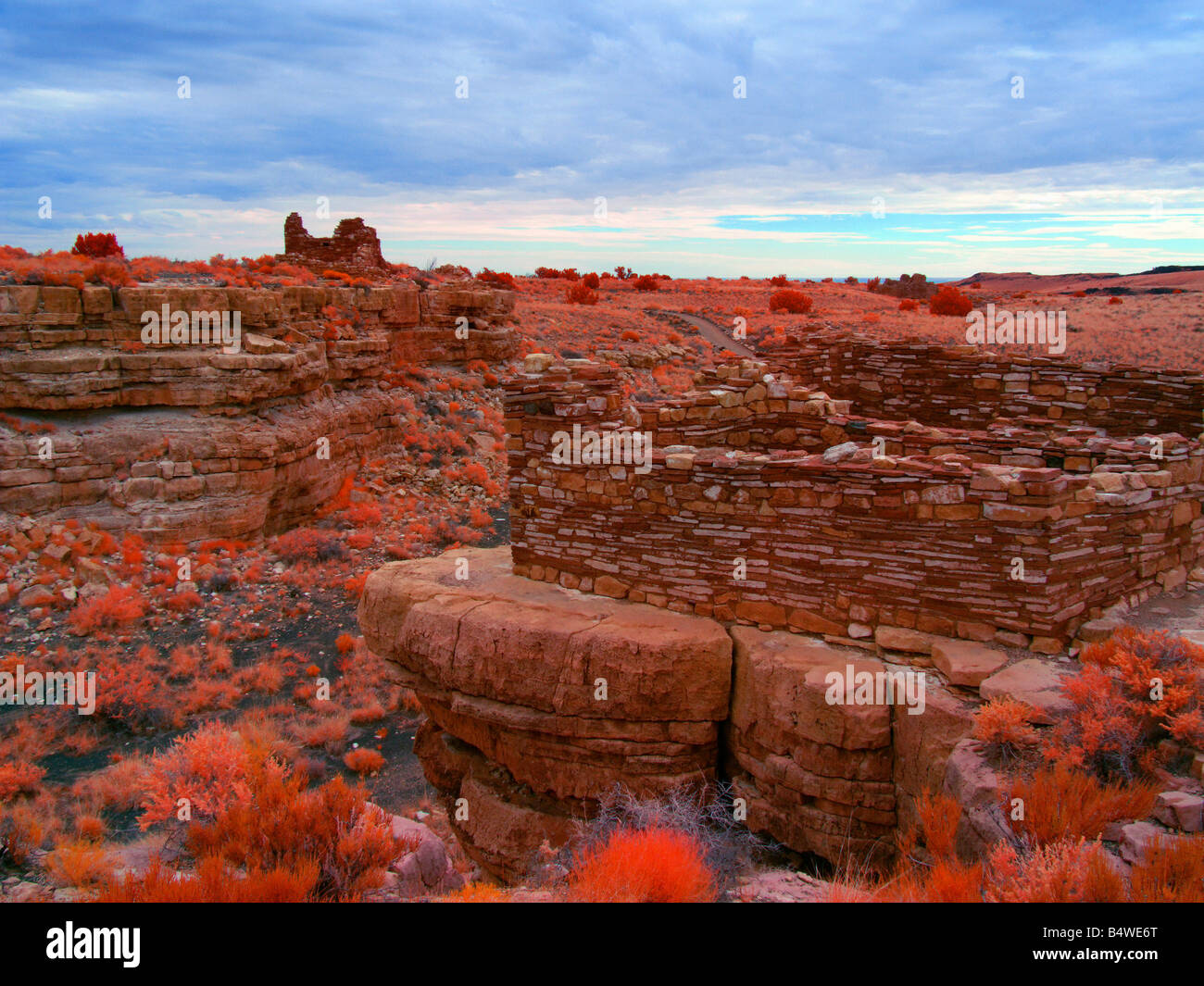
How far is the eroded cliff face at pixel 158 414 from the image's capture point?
41.2ft

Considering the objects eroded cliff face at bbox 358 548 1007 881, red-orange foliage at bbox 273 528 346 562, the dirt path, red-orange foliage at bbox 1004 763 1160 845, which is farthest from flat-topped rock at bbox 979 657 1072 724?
the dirt path

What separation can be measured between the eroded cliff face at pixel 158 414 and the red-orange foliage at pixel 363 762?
6.20 meters

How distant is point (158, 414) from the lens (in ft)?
43.8

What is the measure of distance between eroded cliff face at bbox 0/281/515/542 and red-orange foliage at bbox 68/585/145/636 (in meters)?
1.46

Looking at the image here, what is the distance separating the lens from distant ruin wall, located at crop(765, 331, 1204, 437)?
9.06 meters

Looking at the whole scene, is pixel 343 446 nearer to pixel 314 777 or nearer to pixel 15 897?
pixel 314 777

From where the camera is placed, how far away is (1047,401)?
9633mm

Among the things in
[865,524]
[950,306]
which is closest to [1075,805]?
[865,524]

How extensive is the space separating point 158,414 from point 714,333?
77.6 feet

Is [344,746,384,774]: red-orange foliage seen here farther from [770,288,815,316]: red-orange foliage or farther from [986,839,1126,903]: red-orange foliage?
[770,288,815,316]: red-orange foliage

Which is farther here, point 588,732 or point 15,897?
point 588,732

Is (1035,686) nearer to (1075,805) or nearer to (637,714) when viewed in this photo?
(1075,805)
